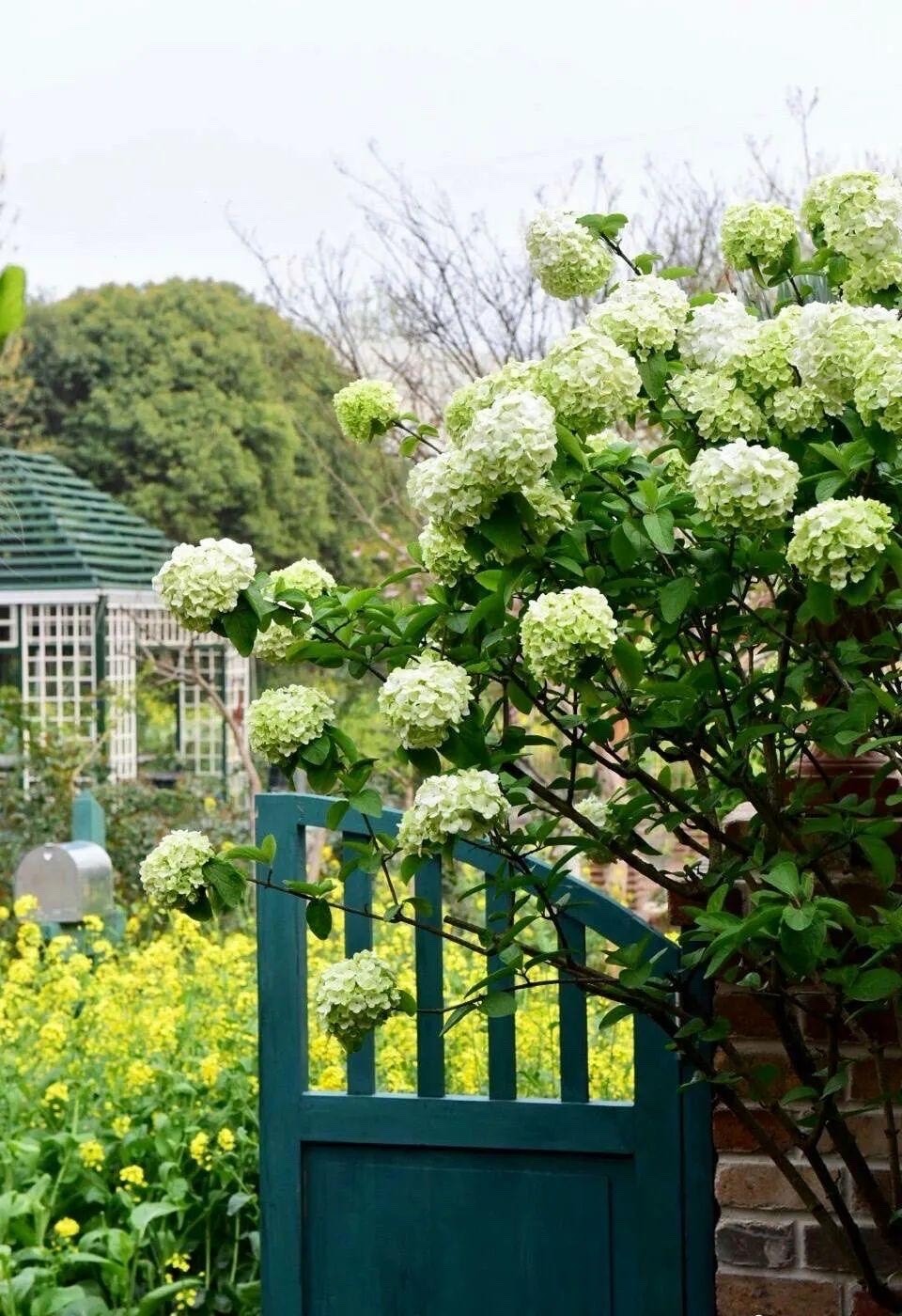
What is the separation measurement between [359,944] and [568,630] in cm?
95

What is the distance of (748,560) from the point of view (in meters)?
1.36

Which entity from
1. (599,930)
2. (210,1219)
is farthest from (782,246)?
(210,1219)

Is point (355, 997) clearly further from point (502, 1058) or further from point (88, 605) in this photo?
point (88, 605)

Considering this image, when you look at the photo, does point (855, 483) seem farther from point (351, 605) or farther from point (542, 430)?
point (351, 605)

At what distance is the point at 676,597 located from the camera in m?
1.34

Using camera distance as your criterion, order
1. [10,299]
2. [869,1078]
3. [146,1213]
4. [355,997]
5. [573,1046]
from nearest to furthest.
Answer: [10,299], [355,997], [869,1078], [573,1046], [146,1213]

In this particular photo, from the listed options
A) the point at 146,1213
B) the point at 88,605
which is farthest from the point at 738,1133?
A: the point at 88,605

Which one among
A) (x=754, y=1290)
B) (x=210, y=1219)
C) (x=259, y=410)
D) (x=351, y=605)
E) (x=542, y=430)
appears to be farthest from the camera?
(x=259, y=410)

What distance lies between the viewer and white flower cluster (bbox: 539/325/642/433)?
134 centimetres

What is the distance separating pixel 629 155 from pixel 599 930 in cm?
684

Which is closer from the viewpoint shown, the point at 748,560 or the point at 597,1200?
the point at 748,560

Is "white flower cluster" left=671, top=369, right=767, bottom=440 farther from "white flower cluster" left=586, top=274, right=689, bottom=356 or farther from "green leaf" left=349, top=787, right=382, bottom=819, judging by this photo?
"green leaf" left=349, top=787, right=382, bottom=819

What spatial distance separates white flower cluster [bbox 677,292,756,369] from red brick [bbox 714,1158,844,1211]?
0.94 metres

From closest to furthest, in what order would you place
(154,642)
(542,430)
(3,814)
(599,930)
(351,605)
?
(542,430), (351,605), (599,930), (3,814), (154,642)
